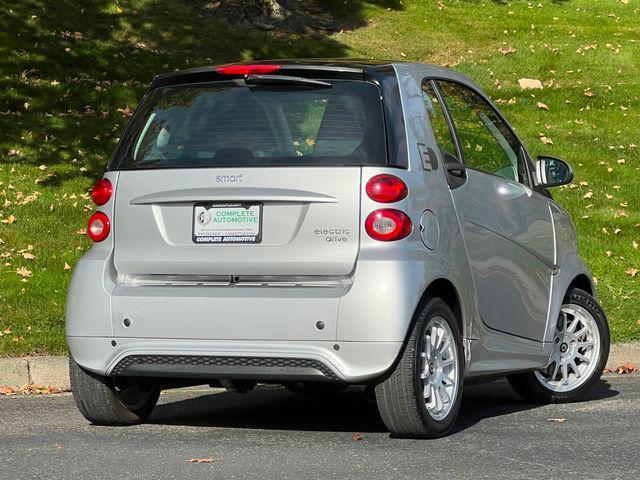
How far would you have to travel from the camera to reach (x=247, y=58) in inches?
894

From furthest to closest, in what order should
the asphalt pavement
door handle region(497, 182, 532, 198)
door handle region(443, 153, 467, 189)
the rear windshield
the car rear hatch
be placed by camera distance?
1. door handle region(497, 182, 532, 198)
2. door handle region(443, 153, 467, 189)
3. the rear windshield
4. the car rear hatch
5. the asphalt pavement

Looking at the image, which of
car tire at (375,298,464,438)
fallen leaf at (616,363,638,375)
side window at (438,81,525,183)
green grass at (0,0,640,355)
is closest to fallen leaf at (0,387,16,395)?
green grass at (0,0,640,355)

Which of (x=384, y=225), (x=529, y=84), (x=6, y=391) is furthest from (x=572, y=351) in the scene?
(x=529, y=84)

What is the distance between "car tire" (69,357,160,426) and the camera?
22.8ft

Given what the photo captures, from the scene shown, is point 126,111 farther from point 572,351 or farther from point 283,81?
point 283,81

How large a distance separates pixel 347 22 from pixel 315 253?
20122 mm

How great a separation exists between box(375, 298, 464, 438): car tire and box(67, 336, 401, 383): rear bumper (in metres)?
0.16

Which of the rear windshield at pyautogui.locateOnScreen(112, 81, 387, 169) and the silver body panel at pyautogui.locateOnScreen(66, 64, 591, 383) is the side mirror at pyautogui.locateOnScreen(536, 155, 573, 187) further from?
the rear windshield at pyautogui.locateOnScreen(112, 81, 387, 169)

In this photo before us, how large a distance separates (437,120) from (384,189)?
0.87 m

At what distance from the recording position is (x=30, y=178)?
15.0 m

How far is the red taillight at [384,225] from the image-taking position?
6.31 meters

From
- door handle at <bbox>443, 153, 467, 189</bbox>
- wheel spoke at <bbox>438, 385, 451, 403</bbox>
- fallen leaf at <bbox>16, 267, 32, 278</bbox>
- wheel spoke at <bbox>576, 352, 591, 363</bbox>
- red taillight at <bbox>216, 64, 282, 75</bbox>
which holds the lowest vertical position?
fallen leaf at <bbox>16, 267, 32, 278</bbox>

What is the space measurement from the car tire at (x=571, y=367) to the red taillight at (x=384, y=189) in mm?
2171

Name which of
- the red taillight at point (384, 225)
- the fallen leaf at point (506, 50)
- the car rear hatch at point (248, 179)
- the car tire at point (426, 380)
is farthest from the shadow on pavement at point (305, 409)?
the fallen leaf at point (506, 50)
